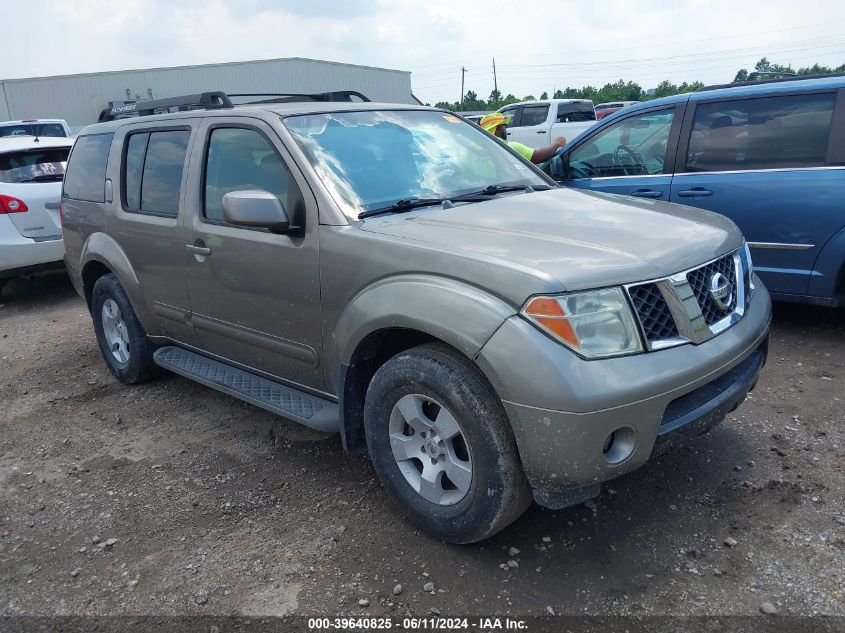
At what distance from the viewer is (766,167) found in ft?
16.5

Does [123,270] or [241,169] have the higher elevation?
[241,169]

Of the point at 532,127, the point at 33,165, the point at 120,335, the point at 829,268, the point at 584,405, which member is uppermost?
the point at 33,165

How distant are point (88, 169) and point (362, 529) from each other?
3.56 meters

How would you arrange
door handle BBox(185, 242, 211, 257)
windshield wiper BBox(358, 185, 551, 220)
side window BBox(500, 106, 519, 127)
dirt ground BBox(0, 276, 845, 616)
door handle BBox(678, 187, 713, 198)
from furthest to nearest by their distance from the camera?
side window BBox(500, 106, 519, 127)
door handle BBox(678, 187, 713, 198)
door handle BBox(185, 242, 211, 257)
windshield wiper BBox(358, 185, 551, 220)
dirt ground BBox(0, 276, 845, 616)

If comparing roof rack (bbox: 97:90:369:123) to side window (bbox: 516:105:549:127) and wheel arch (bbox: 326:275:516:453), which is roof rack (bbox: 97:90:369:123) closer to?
wheel arch (bbox: 326:275:516:453)

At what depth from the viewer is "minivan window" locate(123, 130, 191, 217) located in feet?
13.6

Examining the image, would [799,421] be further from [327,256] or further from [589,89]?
[589,89]

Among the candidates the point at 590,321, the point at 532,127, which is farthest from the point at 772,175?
the point at 532,127

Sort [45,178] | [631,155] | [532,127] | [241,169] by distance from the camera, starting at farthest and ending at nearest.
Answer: [532,127], [45,178], [631,155], [241,169]

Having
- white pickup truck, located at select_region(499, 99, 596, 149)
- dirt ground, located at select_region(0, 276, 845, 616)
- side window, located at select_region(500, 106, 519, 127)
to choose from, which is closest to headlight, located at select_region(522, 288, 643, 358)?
dirt ground, located at select_region(0, 276, 845, 616)

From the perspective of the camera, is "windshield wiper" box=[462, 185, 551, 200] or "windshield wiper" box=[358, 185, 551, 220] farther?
"windshield wiper" box=[462, 185, 551, 200]

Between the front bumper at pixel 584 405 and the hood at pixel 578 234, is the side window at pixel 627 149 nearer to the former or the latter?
the hood at pixel 578 234

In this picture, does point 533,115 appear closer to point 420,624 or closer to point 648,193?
point 648,193

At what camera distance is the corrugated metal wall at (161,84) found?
32.6 metres
